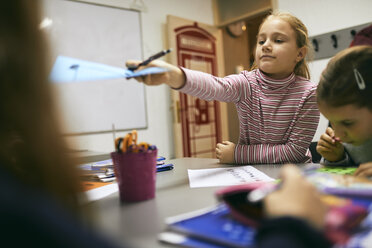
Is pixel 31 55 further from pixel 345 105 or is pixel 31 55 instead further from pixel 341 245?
pixel 345 105

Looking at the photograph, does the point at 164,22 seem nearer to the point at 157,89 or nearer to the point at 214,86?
the point at 157,89

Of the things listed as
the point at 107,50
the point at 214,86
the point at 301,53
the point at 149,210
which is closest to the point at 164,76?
the point at 214,86

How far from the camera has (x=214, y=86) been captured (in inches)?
36.0

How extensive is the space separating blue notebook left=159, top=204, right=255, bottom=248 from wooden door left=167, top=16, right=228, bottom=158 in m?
2.78

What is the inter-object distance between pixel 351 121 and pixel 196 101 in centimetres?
280

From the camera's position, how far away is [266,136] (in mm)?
1063

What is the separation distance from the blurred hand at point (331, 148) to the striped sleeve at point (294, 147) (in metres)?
0.10

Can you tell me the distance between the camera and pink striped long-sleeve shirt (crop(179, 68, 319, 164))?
976mm

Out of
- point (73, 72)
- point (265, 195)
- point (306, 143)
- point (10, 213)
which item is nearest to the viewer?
point (10, 213)

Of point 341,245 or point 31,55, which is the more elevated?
point 31,55

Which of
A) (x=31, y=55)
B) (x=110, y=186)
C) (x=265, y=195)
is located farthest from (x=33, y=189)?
(x=110, y=186)

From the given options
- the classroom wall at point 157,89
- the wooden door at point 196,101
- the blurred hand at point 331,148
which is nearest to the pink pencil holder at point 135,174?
the blurred hand at point 331,148

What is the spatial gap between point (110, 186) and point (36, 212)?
546 millimetres

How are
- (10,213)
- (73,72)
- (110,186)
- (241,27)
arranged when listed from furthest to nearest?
(241,27), (110,186), (73,72), (10,213)
